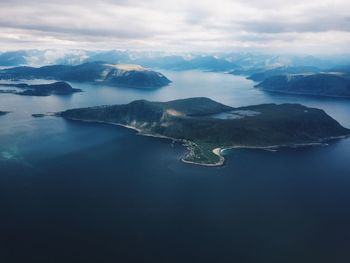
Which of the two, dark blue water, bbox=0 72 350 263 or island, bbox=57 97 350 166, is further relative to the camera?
island, bbox=57 97 350 166

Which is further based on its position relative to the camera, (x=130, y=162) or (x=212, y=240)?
(x=130, y=162)

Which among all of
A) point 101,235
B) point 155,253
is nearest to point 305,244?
point 155,253

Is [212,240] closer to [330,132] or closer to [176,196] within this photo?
[176,196]

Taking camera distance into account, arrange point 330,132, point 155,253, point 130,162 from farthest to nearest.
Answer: point 330,132 < point 130,162 < point 155,253

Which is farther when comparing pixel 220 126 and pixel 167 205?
pixel 220 126

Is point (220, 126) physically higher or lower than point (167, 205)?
higher
